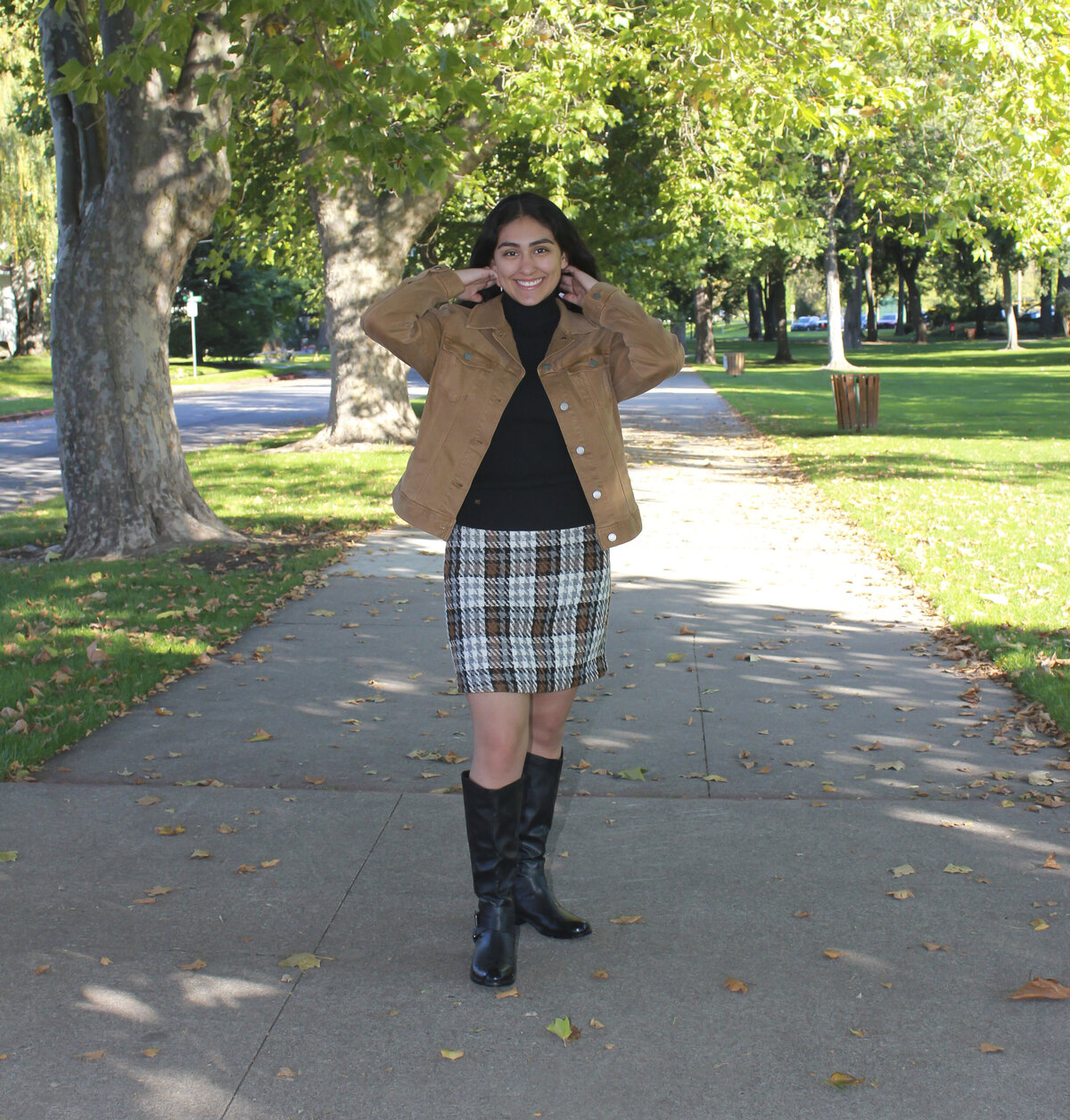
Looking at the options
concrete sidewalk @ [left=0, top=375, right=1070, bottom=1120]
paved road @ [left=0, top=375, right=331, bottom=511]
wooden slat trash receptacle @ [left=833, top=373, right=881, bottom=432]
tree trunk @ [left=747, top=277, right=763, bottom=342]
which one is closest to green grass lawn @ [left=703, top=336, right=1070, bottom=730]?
wooden slat trash receptacle @ [left=833, top=373, right=881, bottom=432]

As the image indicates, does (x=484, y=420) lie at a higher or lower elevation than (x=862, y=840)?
higher

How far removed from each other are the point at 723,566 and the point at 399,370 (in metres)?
10.7

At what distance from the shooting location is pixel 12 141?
34.8 m

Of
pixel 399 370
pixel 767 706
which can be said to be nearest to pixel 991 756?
pixel 767 706

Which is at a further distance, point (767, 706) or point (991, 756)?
point (767, 706)

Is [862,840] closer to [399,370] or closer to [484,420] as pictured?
[484,420]

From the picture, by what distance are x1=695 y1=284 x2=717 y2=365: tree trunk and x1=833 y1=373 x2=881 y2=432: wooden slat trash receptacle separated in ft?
95.9

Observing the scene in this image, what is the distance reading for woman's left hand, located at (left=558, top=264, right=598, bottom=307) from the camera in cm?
356

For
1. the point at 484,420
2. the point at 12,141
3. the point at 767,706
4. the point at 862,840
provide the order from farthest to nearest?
the point at 12,141 < the point at 767,706 < the point at 862,840 < the point at 484,420

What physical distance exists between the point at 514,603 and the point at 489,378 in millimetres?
608

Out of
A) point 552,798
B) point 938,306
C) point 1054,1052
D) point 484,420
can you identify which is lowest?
point 1054,1052

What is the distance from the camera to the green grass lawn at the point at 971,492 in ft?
23.9

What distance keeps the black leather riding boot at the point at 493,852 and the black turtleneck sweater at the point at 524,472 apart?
74 cm

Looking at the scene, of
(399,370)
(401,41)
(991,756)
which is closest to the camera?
(991,756)
